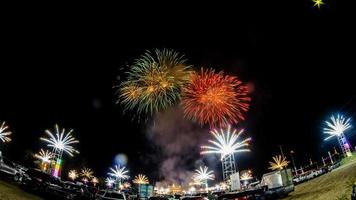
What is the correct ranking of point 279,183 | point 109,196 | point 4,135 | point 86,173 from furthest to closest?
point 86,173
point 4,135
point 279,183
point 109,196

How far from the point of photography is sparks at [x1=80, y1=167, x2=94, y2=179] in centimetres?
9269

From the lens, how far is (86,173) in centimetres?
9519

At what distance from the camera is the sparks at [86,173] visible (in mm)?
92688

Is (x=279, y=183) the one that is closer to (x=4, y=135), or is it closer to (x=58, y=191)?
(x=58, y=191)

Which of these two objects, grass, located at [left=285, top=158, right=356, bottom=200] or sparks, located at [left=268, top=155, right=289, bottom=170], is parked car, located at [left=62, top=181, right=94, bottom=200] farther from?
sparks, located at [left=268, top=155, right=289, bottom=170]

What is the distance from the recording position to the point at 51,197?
17531 mm

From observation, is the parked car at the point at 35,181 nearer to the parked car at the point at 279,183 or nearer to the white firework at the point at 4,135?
the parked car at the point at 279,183

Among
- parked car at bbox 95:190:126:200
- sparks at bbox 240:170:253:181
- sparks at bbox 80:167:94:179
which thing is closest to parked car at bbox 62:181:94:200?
parked car at bbox 95:190:126:200

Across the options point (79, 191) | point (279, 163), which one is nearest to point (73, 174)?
point (279, 163)

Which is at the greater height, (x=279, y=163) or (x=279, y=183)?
(x=279, y=163)

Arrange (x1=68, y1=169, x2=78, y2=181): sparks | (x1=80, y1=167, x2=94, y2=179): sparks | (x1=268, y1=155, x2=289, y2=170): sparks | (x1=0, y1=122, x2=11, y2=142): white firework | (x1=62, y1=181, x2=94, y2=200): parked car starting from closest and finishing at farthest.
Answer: (x1=62, y1=181, x2=94, y2=200): parked car < (x1=0, y1=122, x2=11, y2=142): white firework < (x1=68, y1=169, x2=78, y2=181): sparks < (x1=80, y1=167, x2=94, y2=179): sparks < (x1=268, y1=155, x2=289, y2=170): sparks

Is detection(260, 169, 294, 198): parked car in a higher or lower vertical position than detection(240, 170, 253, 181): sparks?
lower

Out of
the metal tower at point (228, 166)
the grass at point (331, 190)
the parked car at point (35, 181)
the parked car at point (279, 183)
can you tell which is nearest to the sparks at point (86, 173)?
the metal tower at point (228, 166)

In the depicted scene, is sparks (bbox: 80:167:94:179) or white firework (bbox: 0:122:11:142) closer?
white firework (bbox: 0:122:11:142)
